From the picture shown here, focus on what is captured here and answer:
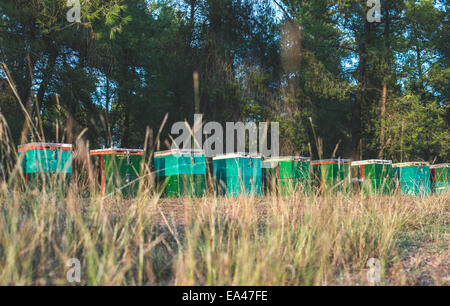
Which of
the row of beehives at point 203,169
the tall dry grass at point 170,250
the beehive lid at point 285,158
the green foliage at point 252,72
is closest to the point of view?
the tall dry grass at point 170,250

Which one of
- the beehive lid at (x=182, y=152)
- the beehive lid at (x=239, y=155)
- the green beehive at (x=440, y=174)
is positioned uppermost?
the beehive lid at (x=182, y=152)

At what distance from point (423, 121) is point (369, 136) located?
2365mm

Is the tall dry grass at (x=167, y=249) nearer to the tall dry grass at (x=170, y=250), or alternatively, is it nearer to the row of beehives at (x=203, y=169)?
the tall dry grass at (x=170, y=250)

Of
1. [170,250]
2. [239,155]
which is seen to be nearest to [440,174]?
[239,155]

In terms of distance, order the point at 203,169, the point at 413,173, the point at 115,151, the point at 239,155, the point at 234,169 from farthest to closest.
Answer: the point at 413,173, the point at 239,155, the point at 234,169, the point at 203,169, the point at 115,151

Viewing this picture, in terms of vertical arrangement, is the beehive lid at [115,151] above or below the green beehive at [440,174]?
above

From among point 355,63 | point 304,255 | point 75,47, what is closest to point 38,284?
point 304,255

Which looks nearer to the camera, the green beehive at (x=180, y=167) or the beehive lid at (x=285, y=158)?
the green beehive at (x=180, y=167)

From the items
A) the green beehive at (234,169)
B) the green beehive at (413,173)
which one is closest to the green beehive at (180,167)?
the green beehive at (234,169)

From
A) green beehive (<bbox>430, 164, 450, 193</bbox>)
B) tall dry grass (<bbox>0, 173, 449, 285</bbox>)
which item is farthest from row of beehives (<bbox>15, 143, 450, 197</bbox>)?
tall dry grass (<bbox>0, 173, 449, 285</bbox>)

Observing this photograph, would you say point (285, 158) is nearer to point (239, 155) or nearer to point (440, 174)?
point (239, 155)

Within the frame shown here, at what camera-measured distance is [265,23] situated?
14.8 meters

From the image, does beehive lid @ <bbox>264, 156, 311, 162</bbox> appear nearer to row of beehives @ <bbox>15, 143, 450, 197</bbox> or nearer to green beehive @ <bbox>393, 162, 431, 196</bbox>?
row of beehives @ <bbox>15, 143, 450, 197</bbox>

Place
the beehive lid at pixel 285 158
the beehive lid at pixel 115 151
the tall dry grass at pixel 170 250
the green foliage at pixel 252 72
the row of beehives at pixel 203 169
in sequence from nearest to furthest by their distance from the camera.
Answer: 1. the tall dry grass at pixel 170 250
2. the row of beehives at pixel 203 169
3. the beehive lid at pixel 115 151
4. the beehive lid at pixel 285 158
5. the green foliage at pixel 252 72
